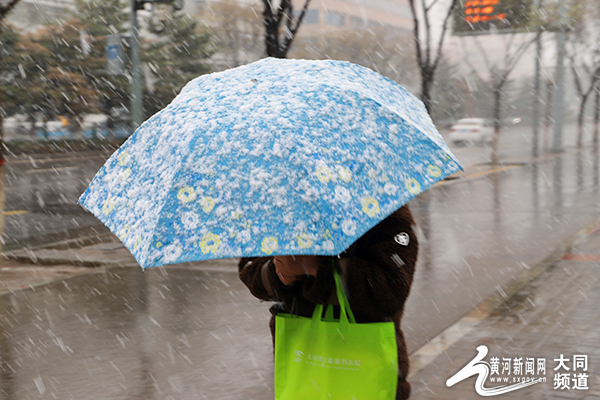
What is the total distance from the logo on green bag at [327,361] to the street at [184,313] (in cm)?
257

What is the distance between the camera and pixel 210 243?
6.02ft

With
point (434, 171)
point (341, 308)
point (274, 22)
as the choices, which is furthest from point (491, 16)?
point (341, 308)

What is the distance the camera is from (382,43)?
5584 cm

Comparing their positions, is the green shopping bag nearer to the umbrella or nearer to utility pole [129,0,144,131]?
the umbrella

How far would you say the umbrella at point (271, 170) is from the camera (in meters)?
1.82

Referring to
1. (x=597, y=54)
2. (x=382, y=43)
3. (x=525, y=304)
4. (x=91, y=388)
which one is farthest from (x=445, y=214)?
(x=382, y=43)

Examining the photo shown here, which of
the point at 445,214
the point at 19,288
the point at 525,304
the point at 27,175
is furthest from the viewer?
the point at 27,175

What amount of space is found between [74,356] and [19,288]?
2.36 metres

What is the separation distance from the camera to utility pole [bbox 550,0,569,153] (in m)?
23.0

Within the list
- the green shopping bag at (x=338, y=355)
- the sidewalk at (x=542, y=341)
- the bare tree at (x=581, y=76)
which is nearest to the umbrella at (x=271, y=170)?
the green shopping bag at (x=338, y=355)

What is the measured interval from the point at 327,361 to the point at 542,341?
3727 millimetres

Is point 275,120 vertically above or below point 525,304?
above

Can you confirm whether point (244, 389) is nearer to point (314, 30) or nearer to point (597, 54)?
point (597, 54)

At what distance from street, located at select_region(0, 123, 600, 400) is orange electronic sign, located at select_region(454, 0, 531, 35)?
545 cm
